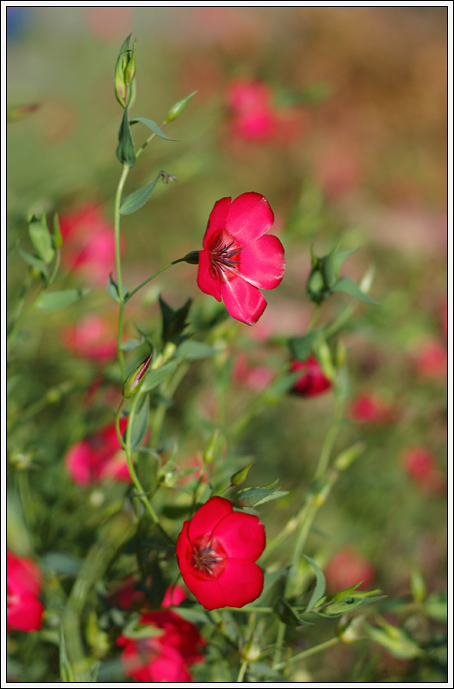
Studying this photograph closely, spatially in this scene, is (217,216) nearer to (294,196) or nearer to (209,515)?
(209,515)

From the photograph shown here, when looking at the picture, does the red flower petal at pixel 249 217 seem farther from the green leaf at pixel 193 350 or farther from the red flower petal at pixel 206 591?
the red flower petal at pixel 206 591

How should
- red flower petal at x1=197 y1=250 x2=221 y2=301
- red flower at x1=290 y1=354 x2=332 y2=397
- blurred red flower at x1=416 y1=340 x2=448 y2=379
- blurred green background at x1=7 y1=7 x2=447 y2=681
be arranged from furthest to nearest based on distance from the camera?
blurred red flower at x1=416 y1=340 x2=448 y2=379 < blurred green background at x1=7 y1=7 x2=447 y2=681 < red flower at x1=290 y1=354 x2=332 y2=397 < red flower petal at x1=197 y1=250 x2=221 y2=301

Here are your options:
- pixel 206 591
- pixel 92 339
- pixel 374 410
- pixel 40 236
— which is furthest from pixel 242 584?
pixel 374 410

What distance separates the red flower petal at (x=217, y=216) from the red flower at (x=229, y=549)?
196mm

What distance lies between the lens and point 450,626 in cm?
60

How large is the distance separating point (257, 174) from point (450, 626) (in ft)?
8.66

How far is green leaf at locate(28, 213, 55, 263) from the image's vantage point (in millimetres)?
502

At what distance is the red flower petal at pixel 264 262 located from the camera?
0.42m

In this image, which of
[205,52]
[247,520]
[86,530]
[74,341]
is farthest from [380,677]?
[205,52]

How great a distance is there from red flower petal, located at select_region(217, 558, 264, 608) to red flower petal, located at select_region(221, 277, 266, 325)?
189 mm

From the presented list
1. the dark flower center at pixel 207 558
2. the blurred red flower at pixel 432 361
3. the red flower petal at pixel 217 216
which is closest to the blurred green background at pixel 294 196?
the blurred red flower at pixel 432 361

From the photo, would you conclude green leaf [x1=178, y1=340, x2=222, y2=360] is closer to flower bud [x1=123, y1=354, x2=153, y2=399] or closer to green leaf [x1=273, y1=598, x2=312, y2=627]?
flower bud [x1=123, y1=354, x2=153, y2=399]

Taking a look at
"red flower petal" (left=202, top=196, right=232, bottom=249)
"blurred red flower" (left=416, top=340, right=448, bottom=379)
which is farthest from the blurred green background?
Result: "red flower petal" (left=202, top=196, right=232, bottom=249)

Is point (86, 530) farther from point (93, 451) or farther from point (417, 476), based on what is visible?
point (417, 476)
